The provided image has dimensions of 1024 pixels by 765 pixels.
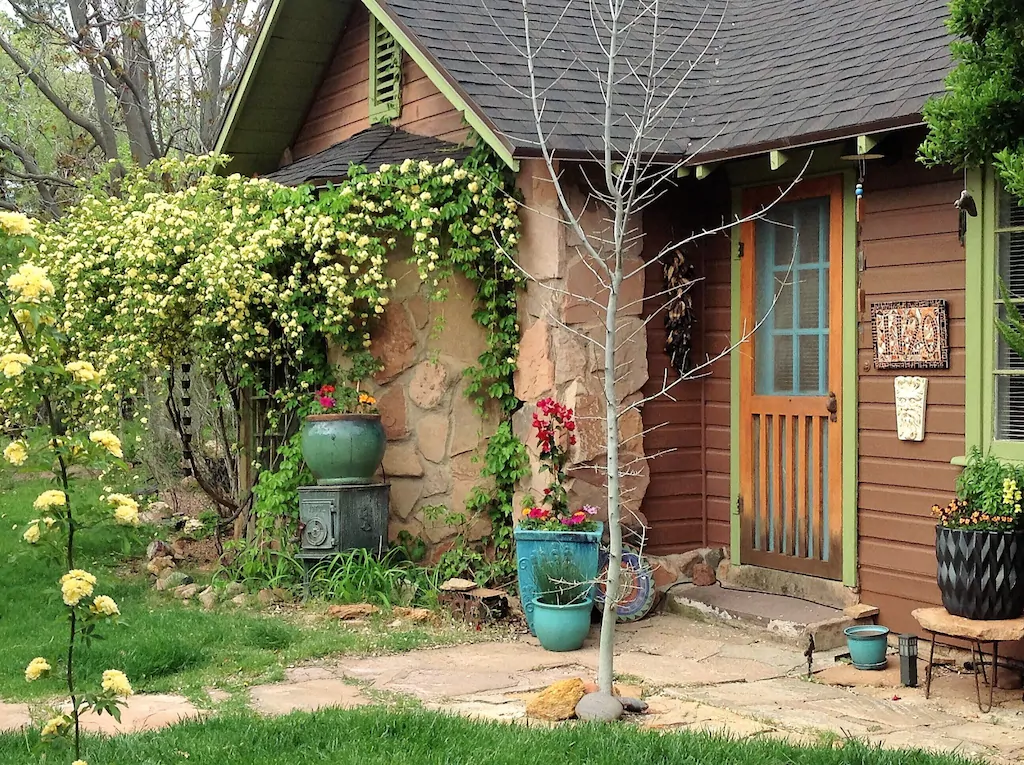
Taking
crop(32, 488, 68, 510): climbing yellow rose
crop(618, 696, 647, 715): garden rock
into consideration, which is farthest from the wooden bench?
crop(32, 488, 68, 510): climbing yellow rose

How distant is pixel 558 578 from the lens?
6.64 metres

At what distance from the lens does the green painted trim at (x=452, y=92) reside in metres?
7.06

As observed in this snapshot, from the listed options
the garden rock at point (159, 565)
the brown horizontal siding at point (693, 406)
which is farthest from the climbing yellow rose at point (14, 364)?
the garden rock at point (159, 565)

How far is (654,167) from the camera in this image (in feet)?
24.7

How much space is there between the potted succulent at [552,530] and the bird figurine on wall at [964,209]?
2.44 metres

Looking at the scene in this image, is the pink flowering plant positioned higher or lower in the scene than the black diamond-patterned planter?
higher

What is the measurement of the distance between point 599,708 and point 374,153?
16.6ft

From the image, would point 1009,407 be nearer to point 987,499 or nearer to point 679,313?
point 987,499

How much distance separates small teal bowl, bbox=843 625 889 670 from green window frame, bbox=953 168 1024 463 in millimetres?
1114

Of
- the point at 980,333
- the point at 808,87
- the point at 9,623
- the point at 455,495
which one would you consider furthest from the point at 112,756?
the point at 808,87

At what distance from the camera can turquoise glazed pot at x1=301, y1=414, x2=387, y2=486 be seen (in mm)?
7801

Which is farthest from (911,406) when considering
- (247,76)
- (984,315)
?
(247,76)

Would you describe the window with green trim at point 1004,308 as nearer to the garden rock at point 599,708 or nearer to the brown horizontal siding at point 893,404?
the brown horizontal siding at point 893,404

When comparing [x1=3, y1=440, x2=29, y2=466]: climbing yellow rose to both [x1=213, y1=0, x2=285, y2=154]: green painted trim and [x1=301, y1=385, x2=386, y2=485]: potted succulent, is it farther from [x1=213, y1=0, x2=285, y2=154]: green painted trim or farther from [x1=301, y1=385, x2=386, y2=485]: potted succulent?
[x1=213, y1=0, x2=285, y2=154]: green painted trim
